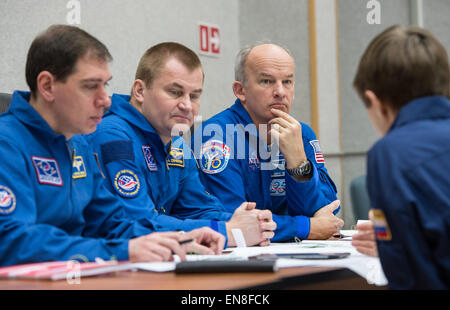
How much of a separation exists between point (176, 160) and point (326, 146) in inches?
104

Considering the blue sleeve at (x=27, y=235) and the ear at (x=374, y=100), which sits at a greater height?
the ear at (x=374, y=100)

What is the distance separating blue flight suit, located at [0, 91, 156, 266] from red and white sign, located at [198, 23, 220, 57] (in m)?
2.15

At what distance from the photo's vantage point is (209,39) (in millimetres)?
3611

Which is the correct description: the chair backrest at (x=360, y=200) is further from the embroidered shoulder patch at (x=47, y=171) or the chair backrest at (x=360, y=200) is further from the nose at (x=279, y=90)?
the embroidered shoulder patch at (x=47, y=171)

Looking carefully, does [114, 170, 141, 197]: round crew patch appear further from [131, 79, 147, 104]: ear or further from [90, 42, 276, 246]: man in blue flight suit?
[131, 79, 147, 104]: ear

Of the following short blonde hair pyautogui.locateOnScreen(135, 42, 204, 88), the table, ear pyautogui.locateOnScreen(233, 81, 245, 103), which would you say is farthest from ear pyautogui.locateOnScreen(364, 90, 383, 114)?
ear pyautogui.locateOnScreen(233, 81, 245, 103)

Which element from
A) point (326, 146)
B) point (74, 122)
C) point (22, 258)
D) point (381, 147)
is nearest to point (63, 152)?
point (74, 122)

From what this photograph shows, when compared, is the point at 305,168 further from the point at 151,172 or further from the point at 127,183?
→ the point at 127,183

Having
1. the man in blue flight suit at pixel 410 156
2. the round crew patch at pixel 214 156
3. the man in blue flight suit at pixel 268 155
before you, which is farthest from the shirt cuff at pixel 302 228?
the man in blue flight suit at pixel 410 156

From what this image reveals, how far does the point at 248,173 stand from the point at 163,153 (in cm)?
40

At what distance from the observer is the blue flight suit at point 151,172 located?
5.31ft

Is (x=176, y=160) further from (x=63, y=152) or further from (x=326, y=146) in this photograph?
(x=326, y=146)

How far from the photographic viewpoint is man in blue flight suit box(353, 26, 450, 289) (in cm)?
86
